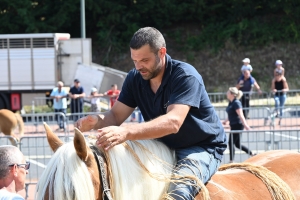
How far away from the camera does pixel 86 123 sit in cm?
403

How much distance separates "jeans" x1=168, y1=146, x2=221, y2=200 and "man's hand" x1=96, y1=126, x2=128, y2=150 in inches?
21.4

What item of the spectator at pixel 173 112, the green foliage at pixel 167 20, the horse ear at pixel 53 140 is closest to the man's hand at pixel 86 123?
the spectator at pixel 173 112

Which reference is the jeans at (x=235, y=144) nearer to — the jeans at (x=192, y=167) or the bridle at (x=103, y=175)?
the jeans at (x=192, y=167)

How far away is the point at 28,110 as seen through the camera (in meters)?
24.4

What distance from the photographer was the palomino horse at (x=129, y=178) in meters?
3.35

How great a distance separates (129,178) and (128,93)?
2.88 feet

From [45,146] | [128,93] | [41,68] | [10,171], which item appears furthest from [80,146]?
[41,68]

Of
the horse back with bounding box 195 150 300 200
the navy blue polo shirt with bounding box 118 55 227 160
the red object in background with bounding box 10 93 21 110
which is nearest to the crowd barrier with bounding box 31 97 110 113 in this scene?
the red object in background with bounding box 10 93 21 110

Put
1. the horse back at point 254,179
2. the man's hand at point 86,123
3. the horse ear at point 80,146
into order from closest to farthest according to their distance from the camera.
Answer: the horse ear at point 80,146, the man's hand at point 86,123, the horse back at point 254,179

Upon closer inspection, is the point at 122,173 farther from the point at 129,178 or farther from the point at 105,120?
the point at 105,120

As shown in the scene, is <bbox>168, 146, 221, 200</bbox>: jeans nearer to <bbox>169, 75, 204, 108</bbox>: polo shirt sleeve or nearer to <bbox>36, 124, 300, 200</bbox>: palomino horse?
<bbox>36, 124, 300, 200</bbox>: palomino horse

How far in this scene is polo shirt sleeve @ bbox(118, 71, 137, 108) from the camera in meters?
4.30

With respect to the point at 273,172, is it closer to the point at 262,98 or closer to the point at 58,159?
the point at 58,159

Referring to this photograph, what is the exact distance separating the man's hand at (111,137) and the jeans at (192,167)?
21.4 inches
